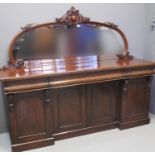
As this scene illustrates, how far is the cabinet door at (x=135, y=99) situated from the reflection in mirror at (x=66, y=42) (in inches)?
22.5

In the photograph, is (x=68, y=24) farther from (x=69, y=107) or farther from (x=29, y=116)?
(x=29, y=116)

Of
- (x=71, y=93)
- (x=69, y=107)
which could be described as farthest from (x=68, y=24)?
(x=69, y=107)

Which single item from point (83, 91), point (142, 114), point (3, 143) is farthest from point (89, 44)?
point (3, 143)

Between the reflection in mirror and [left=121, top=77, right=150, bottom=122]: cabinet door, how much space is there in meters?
0.57

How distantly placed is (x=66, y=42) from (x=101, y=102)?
90cm

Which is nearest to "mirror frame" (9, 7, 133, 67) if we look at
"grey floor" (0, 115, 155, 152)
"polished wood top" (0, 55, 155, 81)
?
"polished wood top" (0, 55, 155, 81)

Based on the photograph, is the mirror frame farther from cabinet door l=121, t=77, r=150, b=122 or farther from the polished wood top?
cabinet door l=121, t=77, r=150, b=122

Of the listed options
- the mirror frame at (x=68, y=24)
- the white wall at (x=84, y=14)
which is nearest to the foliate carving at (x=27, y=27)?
the mirror frame at (x=68, y=24)

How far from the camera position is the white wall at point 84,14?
2.41 m

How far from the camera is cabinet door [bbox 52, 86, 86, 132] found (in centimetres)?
240

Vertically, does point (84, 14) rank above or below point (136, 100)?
above

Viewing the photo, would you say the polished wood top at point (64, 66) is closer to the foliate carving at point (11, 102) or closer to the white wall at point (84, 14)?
the foliate carving at point (11, 102)

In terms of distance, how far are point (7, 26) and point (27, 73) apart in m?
0.70

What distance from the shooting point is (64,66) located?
2.43 meters
